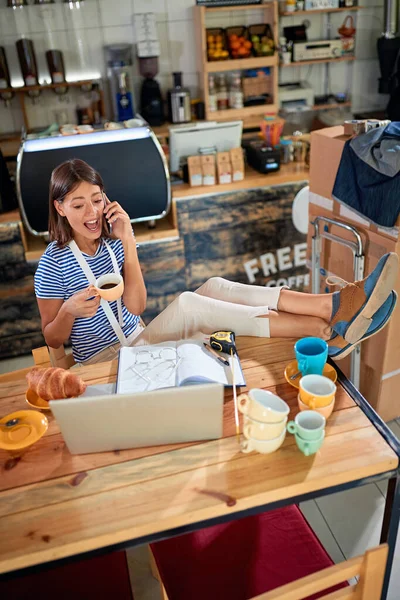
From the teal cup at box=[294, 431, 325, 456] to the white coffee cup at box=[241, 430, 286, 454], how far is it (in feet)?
0.14

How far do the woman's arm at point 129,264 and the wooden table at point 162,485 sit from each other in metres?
0.84

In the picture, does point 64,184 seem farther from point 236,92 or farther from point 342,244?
point 236,92

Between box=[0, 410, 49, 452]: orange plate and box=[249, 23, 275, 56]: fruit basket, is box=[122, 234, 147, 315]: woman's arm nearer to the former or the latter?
box=[0, 410, 49, 452]: orange plate

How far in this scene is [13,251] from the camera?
320 cm

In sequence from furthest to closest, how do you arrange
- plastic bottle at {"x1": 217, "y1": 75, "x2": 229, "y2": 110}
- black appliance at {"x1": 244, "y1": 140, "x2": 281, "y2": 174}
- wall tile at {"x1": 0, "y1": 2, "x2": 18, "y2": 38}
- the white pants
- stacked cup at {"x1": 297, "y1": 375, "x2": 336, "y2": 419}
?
plastic bottle at {"x1": 217, "y1": 75, "x2": 229, "y2": 110} → wall tile at {"x1": 0, "y1": 2, "x2": 18, "y2": 38} → black appliance at {"x1": 244, "y1": 140, "x2": 281, "y2": 174} → the white pants → stacked cup at {"x1": 297, "y1": 375, "x2": 336, "y2": 419}

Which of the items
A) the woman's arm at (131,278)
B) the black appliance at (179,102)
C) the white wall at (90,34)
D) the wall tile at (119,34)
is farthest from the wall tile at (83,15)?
the woman's arm at (131,278)

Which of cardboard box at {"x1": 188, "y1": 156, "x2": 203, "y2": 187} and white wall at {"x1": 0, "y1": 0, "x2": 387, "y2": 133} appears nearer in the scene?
cardboard box at {"x1": 188, "y1": 156, "x2": 203, "y2": 187}

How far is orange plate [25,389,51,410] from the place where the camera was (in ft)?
4.98

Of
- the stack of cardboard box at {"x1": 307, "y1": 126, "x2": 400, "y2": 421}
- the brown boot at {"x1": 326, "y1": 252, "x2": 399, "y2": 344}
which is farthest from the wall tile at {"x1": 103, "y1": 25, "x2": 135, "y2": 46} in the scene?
the brown boot at {"x1": 326, "y1": 252, "x2": 399, "y2": 344}

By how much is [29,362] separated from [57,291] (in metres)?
1.53

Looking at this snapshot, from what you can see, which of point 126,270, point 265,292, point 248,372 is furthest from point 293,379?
point 126,270

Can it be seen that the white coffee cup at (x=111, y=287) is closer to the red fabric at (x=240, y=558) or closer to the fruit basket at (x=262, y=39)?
the red fabric at (x=240, y=558)

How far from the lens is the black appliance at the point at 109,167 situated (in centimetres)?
297

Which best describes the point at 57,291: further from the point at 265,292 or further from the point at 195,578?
the point at 195,578
